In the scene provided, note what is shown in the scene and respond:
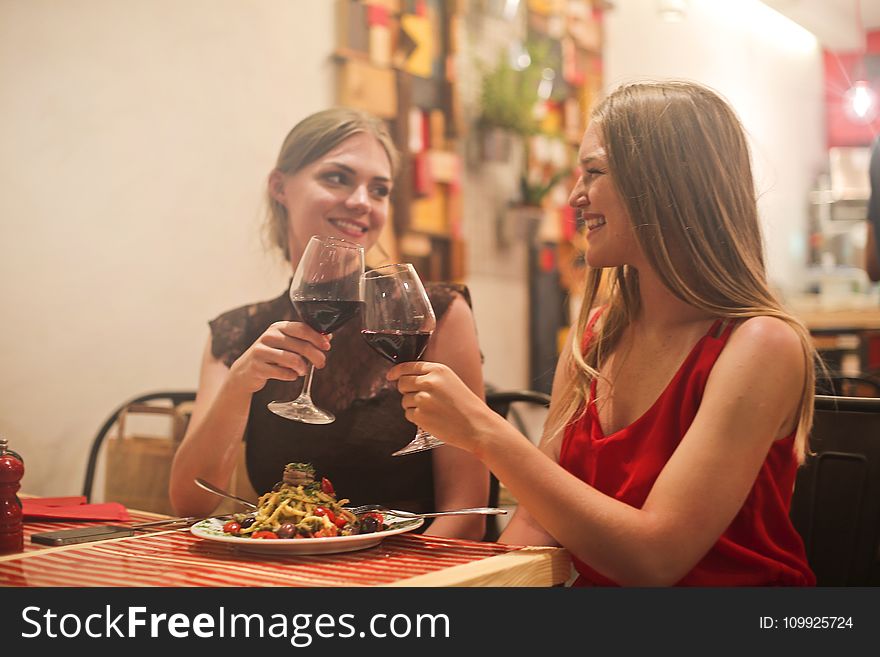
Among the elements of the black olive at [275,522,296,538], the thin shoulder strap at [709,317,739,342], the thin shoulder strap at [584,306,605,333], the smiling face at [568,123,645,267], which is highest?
the smiling face at [568,123,645,267]

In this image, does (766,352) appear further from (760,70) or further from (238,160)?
(760,70)

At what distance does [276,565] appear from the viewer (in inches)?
40.2

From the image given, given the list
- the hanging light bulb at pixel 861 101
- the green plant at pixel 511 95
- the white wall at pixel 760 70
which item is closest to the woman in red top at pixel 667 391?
the white wall at pixel 760 70

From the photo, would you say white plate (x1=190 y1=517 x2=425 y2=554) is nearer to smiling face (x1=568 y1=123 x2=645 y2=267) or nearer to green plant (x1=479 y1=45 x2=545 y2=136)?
smiling face (x1=568 y1=123 x2=645 y2=267)

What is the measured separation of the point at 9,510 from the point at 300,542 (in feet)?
1.20

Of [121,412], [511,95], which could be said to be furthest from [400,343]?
[511,95]

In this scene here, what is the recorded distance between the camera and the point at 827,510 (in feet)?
4.78

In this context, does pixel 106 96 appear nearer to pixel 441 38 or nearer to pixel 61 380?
pixel 61 380

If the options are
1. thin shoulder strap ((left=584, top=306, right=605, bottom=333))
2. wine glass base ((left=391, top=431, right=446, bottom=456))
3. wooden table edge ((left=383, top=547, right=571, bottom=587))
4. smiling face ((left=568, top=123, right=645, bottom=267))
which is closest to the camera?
wooden table edge ((left=383, top=547, right=571, bottom=587))

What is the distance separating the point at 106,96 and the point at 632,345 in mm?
1673

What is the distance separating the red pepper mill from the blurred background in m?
0.73

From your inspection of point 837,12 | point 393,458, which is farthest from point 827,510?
point 837,12

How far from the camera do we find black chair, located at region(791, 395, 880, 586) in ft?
4.60

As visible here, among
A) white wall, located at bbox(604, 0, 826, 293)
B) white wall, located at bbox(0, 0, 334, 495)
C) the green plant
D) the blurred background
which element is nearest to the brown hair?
the blurred background
